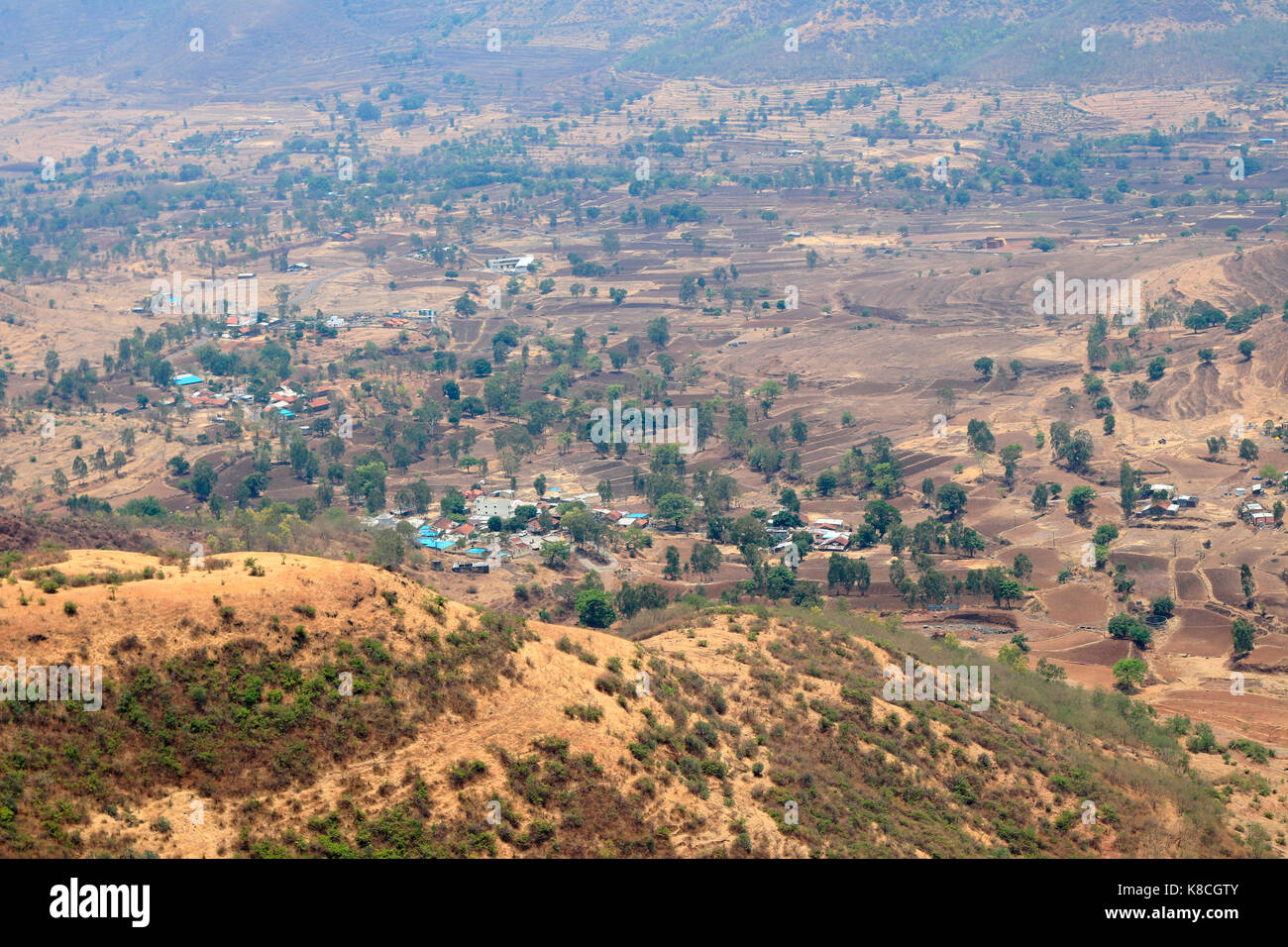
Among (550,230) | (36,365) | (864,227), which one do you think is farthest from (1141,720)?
(550,230)

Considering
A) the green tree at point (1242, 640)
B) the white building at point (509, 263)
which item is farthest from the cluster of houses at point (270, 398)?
the green tree at point (1242, 640)

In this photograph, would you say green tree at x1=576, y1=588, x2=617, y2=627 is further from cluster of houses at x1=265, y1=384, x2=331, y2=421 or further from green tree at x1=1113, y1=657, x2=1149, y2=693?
cluster of houses at x1=265, y1=384, x2=331, y2=421

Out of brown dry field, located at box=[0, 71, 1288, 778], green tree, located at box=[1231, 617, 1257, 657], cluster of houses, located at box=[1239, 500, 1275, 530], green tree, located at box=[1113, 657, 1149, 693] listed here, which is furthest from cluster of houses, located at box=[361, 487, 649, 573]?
cluster of houses, located at box=[1239, 500, 1275, 530]

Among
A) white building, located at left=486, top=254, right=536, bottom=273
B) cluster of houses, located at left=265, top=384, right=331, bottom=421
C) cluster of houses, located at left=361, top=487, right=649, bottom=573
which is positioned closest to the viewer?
cluster of houses, located at left=361, top=487, right=649, bottom=573

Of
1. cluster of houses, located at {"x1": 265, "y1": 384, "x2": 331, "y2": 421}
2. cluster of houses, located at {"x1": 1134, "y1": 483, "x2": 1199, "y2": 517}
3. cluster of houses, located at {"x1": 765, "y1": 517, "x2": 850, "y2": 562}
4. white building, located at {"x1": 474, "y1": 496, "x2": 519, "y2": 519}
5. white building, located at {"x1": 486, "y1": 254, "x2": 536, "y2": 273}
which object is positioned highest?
white building, located at {"x1": 486, "y1": 254, "x2": 536, "y2": 273}

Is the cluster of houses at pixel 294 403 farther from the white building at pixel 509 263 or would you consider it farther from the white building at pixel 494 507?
the white building at pixel 509 263

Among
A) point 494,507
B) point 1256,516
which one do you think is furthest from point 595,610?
point 1256,516

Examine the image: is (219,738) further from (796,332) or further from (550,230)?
(550,230)

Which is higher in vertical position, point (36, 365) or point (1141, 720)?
point (36, 365)
